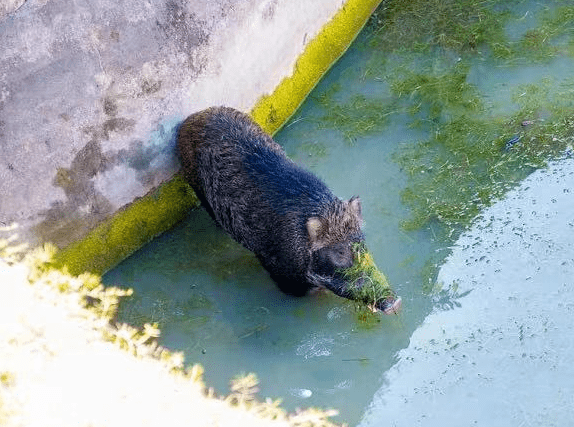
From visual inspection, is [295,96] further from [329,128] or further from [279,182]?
[279,182]

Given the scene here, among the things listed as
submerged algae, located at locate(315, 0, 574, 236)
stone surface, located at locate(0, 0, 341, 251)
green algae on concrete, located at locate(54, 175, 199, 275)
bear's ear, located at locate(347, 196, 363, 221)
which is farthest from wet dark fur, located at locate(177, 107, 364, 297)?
submerged algae, located at locate(315, 0, 574, 236)

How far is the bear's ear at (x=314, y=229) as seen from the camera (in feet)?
21.8

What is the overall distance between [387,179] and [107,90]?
2.48 m

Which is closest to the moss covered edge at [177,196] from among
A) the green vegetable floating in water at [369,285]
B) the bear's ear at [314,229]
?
the bear's ear at [314,229]

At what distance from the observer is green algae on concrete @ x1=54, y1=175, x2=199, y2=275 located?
7.30 m

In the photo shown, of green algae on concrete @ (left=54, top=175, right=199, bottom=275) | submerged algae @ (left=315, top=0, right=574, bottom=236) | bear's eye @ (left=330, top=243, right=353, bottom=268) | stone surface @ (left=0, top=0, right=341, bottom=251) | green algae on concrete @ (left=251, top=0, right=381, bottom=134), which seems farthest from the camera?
green algae on concrete @ (left=251, top=0, right=381, bottom=134)

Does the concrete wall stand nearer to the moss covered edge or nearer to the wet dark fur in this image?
the moss covered edge

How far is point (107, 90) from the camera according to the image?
7.07 meters

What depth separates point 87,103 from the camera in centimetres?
697

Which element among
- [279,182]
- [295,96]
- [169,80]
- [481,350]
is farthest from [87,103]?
[481,350]

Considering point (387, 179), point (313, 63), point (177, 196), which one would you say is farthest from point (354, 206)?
point (313, 63)

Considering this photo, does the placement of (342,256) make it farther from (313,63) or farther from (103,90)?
(313,63)

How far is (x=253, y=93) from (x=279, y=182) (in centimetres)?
157

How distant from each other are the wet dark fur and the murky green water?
1.00 feet
